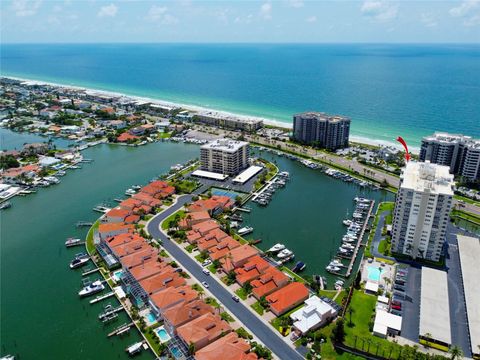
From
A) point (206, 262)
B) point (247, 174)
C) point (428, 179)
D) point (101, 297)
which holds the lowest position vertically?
point (101, 297)

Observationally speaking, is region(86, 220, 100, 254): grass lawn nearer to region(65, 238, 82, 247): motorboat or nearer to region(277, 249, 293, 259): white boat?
region(65, 238, 82, 247): motorboat

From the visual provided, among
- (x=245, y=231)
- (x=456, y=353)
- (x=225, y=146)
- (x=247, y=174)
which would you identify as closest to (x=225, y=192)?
(x=247, y=174)

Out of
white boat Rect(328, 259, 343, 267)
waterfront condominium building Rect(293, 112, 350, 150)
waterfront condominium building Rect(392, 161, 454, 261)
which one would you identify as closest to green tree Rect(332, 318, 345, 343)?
white boat Rect(328, 259, 343, 267)

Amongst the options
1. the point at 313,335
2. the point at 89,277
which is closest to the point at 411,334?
the point at 313,335

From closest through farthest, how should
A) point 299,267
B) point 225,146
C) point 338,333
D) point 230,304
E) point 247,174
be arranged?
point 338,333 < point 230,304 < point 299,267 < point 247,174 < point 225,146

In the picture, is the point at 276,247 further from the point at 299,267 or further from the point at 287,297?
the point at 287,297

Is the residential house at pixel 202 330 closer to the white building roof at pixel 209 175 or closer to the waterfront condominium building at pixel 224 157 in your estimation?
the white building roof at pixel 209 175

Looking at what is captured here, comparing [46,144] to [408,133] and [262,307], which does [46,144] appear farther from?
[408,133]
